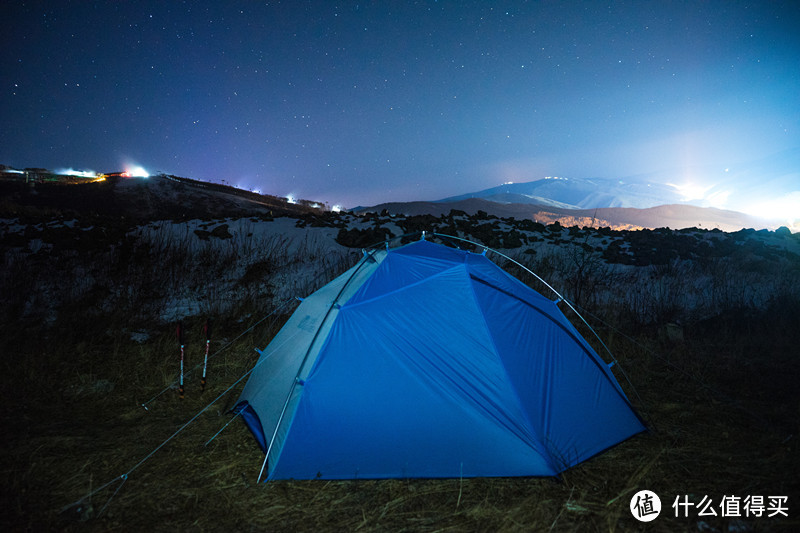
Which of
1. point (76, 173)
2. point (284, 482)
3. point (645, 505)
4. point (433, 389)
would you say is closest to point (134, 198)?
point (76, 173)

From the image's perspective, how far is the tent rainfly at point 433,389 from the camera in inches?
134

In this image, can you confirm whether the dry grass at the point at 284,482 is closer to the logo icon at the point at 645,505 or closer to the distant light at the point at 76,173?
the logo icon at the point at 645,505

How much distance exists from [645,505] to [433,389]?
6.30 ft

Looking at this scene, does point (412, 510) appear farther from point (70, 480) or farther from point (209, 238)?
point (209, 238)

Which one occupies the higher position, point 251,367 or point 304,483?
point 251,367

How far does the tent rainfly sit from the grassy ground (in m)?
0.19

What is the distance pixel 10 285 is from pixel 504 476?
1123 centimetres

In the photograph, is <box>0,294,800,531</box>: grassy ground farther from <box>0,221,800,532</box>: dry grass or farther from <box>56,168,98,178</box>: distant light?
<box>56,168,98,178</box>: distant light

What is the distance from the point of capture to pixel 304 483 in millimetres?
3369

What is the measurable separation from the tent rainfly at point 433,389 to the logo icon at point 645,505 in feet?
1.69

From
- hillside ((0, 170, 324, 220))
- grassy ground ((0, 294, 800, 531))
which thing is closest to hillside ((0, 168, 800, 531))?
grassy ground ((0, 294, 800, 531))

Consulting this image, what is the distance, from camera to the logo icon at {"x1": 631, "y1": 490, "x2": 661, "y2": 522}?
2.99 metres

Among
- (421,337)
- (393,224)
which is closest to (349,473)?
(421,337)

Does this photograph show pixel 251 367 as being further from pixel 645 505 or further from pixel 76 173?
pixel 76 173
